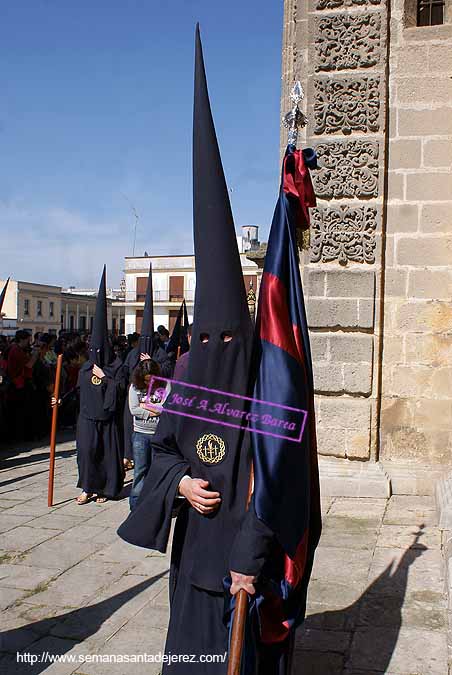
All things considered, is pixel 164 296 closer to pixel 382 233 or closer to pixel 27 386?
pixel 27 386

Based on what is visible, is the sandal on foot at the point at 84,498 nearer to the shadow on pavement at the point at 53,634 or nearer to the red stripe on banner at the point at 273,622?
the shadow on pavement at the point at 53,634

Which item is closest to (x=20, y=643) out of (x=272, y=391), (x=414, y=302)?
(x=272, y=391)

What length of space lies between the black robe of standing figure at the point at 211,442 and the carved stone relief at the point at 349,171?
4.06 meters

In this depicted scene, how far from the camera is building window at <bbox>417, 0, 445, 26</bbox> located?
6848 millimetres

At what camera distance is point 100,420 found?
308 inches

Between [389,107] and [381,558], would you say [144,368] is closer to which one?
[381,558]

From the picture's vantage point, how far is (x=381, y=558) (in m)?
5.10

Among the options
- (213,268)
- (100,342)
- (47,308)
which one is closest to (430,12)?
(100,342)

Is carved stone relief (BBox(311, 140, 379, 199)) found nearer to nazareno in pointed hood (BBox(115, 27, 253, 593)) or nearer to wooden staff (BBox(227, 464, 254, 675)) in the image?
nazareno in pointed hood (BBox(115, 27, 253, 593))

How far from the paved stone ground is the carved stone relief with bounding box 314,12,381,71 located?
437cm

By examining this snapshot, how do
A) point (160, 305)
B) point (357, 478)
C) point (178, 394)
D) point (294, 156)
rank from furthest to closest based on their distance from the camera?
1. point (160, 305)
2. point (357, 478)
3. point (294, 156)
4. point (178, 394)

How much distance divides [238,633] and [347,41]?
237 inches

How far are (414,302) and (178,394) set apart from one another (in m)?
4.29

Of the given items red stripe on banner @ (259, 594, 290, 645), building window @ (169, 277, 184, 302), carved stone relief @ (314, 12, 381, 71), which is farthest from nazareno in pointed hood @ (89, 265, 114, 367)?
building window @ (169, 277, 184, 302)
